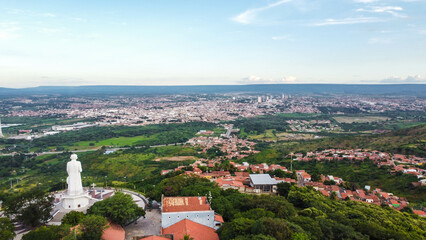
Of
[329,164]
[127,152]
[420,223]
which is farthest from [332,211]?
[127,152]

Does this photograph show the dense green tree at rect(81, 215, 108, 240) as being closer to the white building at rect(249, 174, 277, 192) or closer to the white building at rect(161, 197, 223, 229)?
the white building at rect(161, 197, 223, 229)

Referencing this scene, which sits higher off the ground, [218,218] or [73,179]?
[73,179]

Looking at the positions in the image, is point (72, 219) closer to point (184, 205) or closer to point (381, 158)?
point (184, 205)

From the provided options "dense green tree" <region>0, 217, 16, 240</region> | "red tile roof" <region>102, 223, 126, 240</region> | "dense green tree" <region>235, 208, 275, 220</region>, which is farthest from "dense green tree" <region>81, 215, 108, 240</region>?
"dense green tree" <region>235, 208, 275, 220</region>

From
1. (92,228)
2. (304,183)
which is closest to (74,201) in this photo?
(92,228)

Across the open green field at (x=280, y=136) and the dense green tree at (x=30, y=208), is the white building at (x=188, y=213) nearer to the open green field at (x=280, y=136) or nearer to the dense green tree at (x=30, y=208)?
the dense green tree at (x=30, y=208)

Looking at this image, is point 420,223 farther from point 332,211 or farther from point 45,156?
point 45,156
